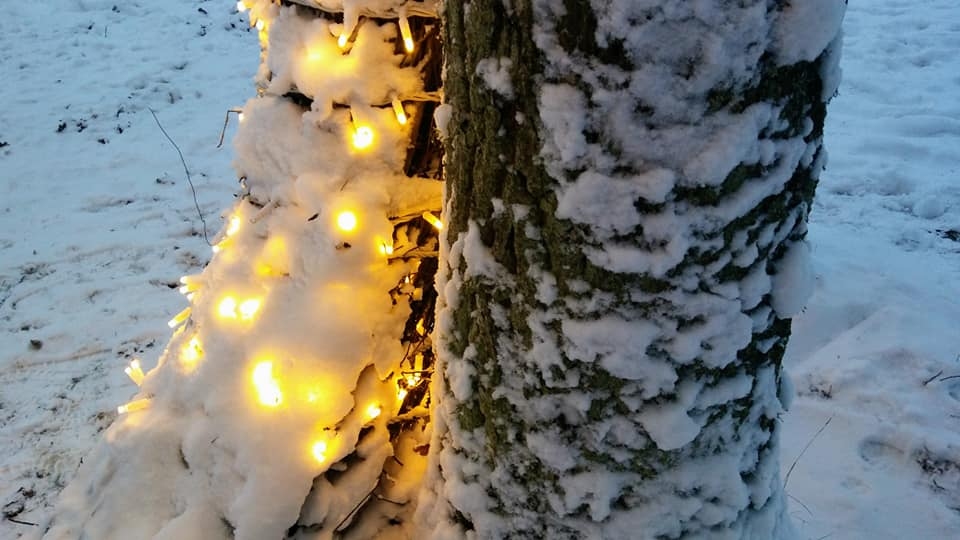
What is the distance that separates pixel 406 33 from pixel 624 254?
29.3 inches

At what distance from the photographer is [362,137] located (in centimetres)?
158

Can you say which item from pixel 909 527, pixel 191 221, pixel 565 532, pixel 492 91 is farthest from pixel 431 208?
pixel 191 221

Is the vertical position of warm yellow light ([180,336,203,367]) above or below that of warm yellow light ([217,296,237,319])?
below

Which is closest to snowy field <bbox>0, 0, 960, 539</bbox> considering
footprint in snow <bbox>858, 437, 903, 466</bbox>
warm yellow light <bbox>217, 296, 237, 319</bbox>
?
footprint in snow <bbox>858, 437, 903, 466</bbox>

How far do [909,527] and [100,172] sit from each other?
17.9 ft

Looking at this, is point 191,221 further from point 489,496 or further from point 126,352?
point 489,496

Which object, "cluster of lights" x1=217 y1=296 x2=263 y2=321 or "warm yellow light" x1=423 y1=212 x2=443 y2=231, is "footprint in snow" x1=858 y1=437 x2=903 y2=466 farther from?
"cluster of lights" x1=217 y1=296 x2=263 y2=321

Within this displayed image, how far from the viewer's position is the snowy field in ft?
9.07

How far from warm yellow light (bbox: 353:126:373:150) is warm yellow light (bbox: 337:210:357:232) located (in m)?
0.15

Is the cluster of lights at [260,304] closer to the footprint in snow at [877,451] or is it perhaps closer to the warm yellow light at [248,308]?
the warm yellow light at [248,308]

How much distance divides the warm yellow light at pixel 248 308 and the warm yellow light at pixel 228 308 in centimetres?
2

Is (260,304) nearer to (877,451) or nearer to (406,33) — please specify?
(406,33)

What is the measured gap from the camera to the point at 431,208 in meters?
1.67

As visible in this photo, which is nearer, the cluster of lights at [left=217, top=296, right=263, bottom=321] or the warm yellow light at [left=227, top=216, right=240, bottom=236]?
the cluster of lights at [left=217, top=296, right=263, bottom=321]
